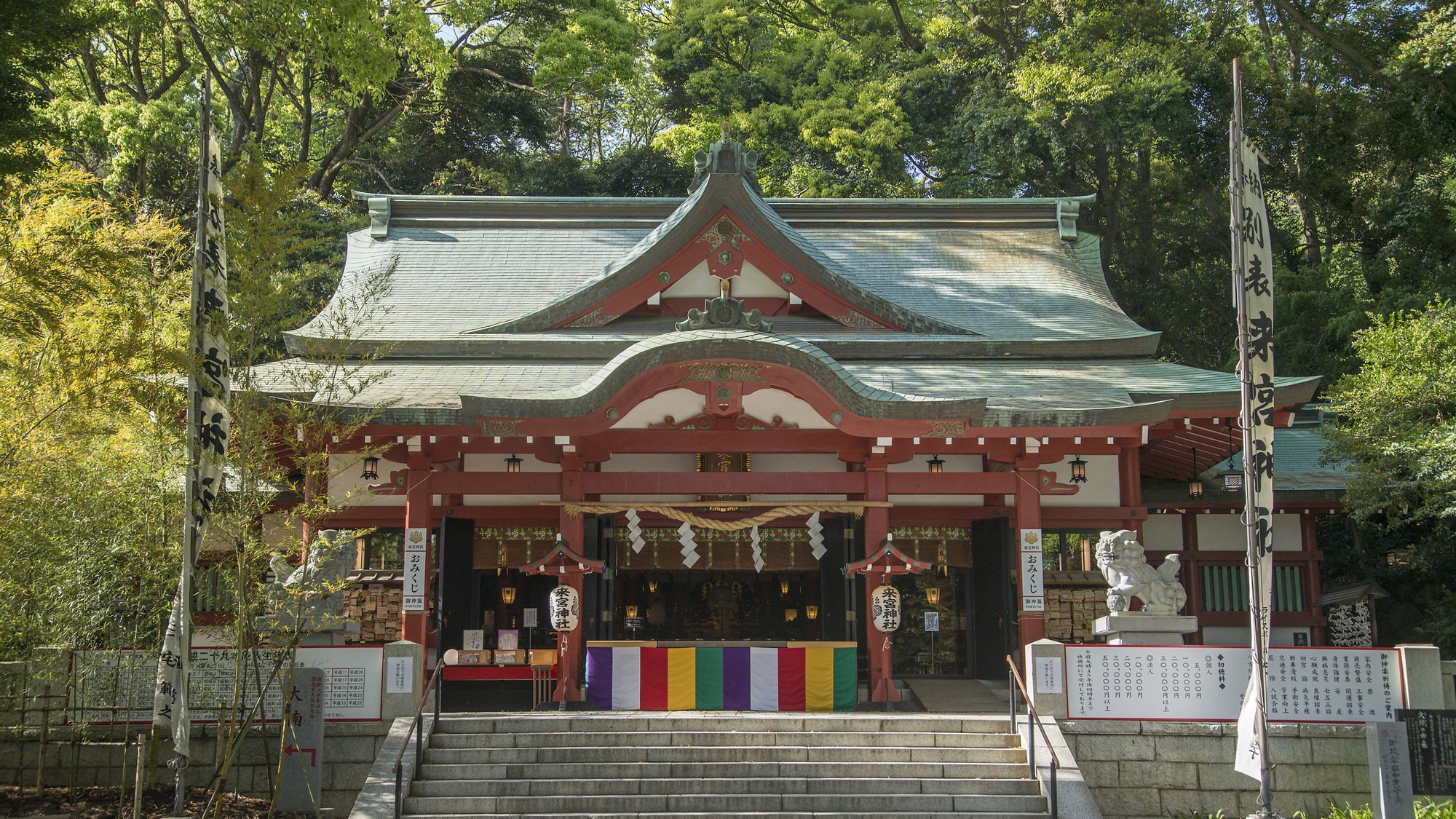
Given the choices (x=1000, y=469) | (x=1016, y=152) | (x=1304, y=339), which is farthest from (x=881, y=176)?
(x=1000, y=469)

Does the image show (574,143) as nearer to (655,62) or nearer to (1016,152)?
(655,62)

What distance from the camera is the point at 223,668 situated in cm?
1017

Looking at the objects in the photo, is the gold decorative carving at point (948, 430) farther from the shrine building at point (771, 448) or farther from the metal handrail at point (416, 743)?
the metal handrail at point (416, 743)

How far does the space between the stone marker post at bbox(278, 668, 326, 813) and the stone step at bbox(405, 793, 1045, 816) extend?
1.15 meters

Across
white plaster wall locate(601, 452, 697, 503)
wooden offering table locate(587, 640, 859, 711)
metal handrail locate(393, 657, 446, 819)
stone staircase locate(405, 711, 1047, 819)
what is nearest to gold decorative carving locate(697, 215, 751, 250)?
white plaster wall locate(601, 452, 697, 503)

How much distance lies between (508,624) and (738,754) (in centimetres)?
497

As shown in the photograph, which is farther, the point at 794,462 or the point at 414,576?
the point at 794,462

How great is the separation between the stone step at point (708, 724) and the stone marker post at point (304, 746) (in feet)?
3.45

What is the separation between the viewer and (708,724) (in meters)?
10.1

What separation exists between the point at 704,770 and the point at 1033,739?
2.80 m

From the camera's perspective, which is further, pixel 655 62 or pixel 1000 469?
pixel 655 62

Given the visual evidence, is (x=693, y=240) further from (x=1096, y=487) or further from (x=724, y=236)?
(x=1096, y=487)

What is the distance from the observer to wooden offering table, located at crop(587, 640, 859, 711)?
11.0m

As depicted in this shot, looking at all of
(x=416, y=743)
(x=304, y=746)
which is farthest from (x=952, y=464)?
(x=304, y=746)
